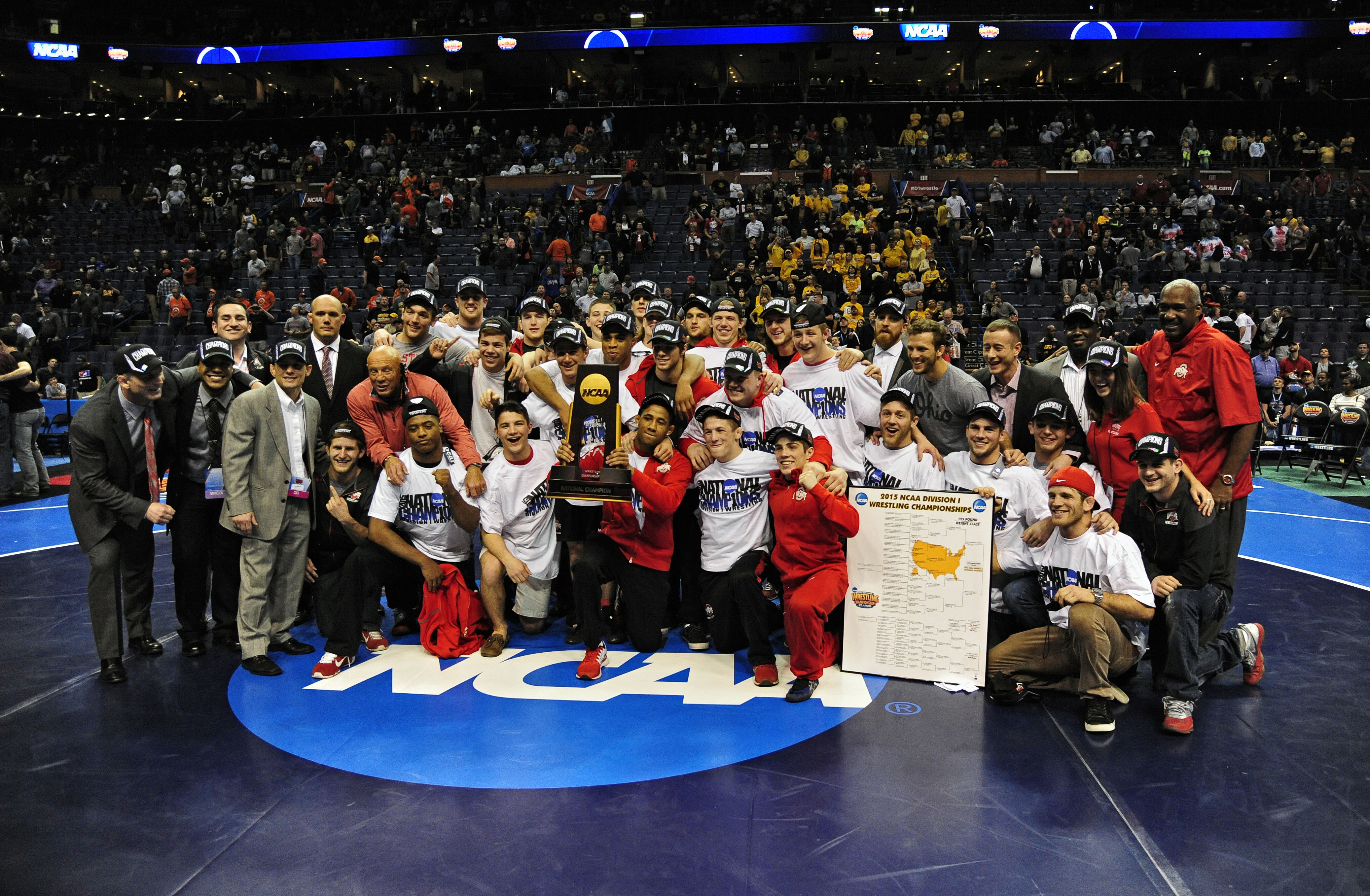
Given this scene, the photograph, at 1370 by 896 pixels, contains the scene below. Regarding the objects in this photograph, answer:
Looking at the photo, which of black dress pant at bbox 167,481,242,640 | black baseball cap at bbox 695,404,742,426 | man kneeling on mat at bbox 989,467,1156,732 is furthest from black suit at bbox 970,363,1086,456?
black dress pant at bbox 167,481,242,640

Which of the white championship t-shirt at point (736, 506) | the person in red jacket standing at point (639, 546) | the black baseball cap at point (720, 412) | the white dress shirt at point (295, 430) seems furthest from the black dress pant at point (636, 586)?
the white dress shirt at point (295, 430)

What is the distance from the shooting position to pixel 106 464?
5.12 m

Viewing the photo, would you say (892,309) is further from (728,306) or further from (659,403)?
(659,403)

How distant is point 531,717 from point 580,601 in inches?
33.6

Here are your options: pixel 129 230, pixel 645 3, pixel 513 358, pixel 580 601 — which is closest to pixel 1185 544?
pixel 580 601

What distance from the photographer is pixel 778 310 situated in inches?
231

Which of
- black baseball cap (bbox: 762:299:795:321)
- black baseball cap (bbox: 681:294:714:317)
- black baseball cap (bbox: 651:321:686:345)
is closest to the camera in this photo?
black baseball cap (bbox: 651:321:686:345)

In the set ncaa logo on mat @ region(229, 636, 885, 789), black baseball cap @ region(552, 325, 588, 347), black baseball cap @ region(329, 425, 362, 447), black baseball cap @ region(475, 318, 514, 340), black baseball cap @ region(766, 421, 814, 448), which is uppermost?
black baseball cap @ region(475, 318, 514, 340)

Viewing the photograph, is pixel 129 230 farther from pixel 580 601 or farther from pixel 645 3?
pixel 580 601

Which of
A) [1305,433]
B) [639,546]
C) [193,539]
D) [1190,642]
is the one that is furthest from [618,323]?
[1305,433]

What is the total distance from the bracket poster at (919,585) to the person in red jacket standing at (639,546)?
1113 mm

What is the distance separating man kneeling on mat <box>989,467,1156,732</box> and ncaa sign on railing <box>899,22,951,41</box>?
31463 millimetres

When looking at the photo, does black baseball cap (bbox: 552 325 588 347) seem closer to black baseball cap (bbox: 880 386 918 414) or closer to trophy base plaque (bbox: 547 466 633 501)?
trophy base plaque (bbox: 547 466 633 501)

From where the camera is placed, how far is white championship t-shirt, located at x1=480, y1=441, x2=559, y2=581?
5.66 metres
